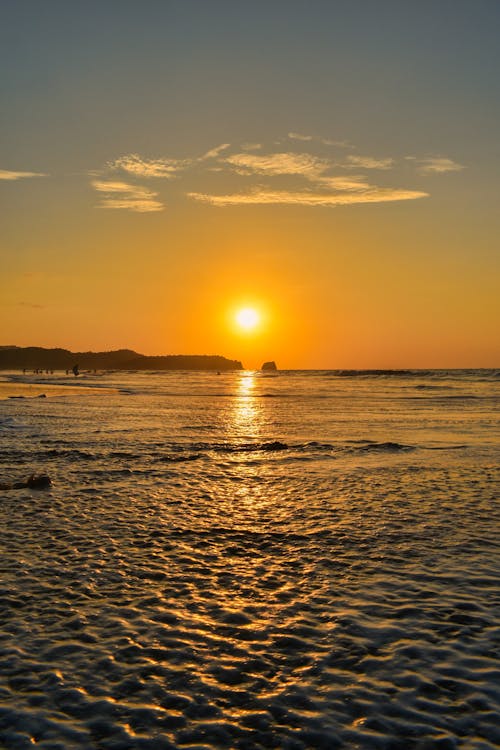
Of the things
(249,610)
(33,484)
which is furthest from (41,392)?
(249,610)

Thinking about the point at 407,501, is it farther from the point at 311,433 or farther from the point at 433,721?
the point at 311,433

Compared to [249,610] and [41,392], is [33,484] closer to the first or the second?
[249,610]

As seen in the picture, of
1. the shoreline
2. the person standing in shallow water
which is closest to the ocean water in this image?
the person standing in shallow water

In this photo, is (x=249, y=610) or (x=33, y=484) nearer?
(x=249, y=610)

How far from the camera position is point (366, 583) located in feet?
26.5

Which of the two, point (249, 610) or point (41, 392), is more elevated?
point (41, 392)

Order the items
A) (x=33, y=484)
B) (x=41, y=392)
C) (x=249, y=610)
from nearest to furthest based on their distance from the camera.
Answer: (x=249, y=610) < (x=33, y=484) < (x=41, y=392)

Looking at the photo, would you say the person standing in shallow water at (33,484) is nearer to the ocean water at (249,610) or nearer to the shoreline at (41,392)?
the ocean water at (249,610)

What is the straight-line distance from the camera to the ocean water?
16.3 feet

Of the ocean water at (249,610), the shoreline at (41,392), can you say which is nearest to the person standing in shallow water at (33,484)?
the ocean water at (249,610)

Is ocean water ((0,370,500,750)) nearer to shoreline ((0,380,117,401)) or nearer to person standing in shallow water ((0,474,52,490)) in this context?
person standing in shallow water ((0,474,52,490))

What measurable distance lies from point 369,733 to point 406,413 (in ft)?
112

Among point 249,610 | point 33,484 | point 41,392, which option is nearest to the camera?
point 249,610

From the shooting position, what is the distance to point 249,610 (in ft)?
23.3
